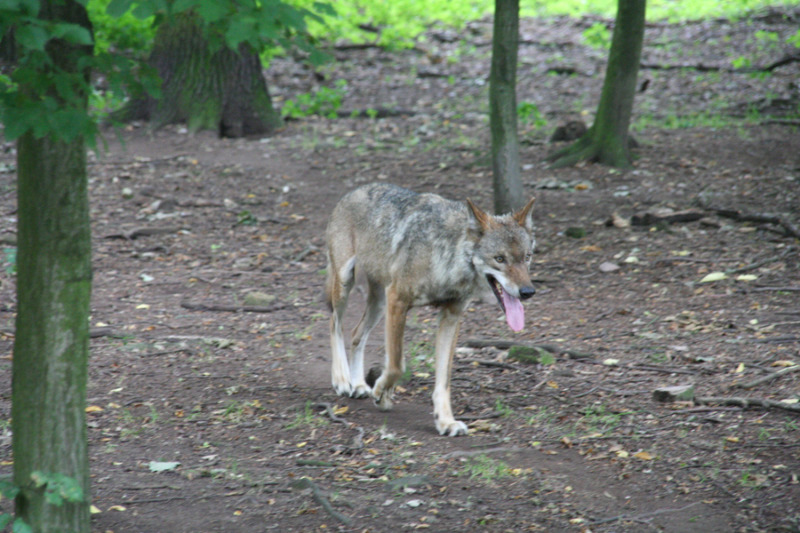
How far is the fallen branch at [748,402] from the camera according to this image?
4965mm

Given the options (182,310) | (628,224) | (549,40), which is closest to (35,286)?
(182,310)

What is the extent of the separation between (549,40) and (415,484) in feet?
54.9

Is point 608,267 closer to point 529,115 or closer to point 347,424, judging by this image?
point 347,424

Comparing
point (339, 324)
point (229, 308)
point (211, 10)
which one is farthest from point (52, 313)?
point (229, 308)

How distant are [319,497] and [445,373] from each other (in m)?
1.59

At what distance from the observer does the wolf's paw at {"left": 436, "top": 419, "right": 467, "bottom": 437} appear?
5160mm

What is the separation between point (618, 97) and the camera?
35.6 feet

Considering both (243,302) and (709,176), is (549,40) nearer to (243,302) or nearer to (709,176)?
(709,176)

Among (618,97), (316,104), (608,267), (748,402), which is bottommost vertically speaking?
(748,402)

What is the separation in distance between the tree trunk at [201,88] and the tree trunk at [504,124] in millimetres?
5845

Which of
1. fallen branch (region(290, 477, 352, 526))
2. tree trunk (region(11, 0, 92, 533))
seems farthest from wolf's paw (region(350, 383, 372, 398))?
tree trunk (region(11, 0, 92, 533))

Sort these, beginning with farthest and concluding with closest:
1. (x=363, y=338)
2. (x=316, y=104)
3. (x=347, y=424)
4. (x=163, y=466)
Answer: (x=316, y=104) < (x=363, y=338) < (x=347, y=424) < (x=163, y=466)

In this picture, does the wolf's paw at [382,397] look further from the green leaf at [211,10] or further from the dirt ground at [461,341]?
the green leaf at [211,10]

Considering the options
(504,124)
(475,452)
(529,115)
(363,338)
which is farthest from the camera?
(529,115)
